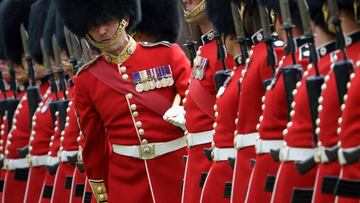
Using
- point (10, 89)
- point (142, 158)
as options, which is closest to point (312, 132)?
point (142, 158)

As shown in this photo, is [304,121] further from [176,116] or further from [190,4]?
[190,4]

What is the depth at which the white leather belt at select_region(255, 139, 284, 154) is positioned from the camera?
23.6 feet

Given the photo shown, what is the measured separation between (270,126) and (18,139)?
18.8 ft

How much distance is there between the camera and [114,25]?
8.55 meters

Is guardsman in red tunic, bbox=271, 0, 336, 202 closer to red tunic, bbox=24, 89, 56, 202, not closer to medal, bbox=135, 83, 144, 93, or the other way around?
medal, bbox=135, 83, 144, 93

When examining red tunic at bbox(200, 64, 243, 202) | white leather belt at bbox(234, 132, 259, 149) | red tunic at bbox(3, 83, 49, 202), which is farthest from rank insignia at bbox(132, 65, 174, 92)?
red tunic at bbox(3, 83, 49, 202)

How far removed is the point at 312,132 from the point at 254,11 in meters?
1.39

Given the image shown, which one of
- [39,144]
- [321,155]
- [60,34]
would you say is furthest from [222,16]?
[39,144]

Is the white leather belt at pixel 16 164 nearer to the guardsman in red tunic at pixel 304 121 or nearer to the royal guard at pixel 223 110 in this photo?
the royal guard at pixel 223 110

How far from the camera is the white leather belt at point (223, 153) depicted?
7984 millimetres

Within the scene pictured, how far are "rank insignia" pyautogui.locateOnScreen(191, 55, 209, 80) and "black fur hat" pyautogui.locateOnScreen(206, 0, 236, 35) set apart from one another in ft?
0.74

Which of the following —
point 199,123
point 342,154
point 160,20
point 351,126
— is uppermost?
point 160,20

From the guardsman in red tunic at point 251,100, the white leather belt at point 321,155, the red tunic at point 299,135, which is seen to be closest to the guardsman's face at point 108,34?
the guardsman in red tunic at point 251,100

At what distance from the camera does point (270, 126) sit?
23.6 feet
